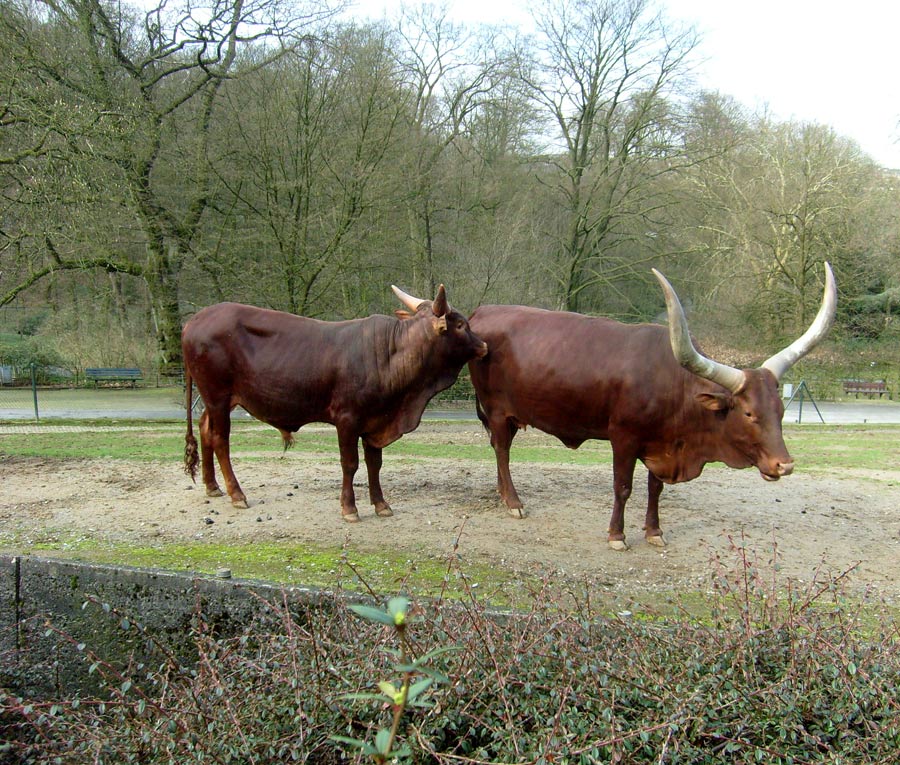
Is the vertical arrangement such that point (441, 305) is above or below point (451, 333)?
above

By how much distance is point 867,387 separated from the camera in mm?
→ 26688

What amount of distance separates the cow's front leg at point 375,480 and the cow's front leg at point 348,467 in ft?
0.52

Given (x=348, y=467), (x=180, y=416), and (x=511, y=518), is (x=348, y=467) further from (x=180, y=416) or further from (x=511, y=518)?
(x=180, y=416)

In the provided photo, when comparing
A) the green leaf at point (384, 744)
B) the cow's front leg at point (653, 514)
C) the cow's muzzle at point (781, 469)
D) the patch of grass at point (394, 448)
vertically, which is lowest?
the patch of grass at point (394, 448)

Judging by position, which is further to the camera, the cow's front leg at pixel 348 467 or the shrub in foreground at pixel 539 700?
the cow's front leg at pixel 348 467

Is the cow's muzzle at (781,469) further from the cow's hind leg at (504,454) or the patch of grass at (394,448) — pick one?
the patch of grass at (394,448)

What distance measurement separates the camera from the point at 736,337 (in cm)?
2606

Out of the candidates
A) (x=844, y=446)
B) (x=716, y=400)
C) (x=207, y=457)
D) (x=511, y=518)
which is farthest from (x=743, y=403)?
(x=844, y=446)

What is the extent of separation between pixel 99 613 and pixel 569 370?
367 centimetres

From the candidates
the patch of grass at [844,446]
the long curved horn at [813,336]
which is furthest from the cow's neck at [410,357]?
the patch of grass at [844,446]

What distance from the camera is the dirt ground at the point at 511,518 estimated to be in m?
5.19

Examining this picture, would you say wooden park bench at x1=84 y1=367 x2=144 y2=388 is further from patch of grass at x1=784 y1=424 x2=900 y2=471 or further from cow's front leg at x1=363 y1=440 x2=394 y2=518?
cow's front leg at x1=363 y1=440 x2=394 y2=518

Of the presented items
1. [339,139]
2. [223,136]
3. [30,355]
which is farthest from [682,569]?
[30,355]

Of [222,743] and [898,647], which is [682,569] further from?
[222,743]
